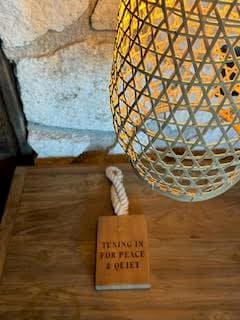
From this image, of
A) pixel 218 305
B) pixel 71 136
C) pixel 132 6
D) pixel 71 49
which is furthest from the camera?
pixel 71 136

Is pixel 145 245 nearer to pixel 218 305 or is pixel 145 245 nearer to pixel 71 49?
pixel 218 305

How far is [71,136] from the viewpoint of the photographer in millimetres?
789

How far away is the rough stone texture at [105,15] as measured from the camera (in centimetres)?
62

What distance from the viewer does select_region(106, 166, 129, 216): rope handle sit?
664mm

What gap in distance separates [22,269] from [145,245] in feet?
0.62

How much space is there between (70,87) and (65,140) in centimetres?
12

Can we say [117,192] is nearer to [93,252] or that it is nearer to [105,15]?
[93,252]

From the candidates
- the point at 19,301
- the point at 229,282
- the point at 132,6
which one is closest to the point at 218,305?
the point at 229,282

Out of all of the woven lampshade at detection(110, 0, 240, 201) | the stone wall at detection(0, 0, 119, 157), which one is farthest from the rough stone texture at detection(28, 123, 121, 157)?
the woven lampshade at detection(110, 0, 240, 201)

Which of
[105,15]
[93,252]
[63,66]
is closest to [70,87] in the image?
[63,66]

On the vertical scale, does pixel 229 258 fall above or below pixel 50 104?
below

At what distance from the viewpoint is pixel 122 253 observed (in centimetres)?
60

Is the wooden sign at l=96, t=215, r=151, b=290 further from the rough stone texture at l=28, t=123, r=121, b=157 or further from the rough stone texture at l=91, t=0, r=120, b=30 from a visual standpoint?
the rough stone texture at l=91, t=0, r=120, b=30

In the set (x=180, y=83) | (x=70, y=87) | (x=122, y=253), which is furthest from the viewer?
(x=70, y=87)
